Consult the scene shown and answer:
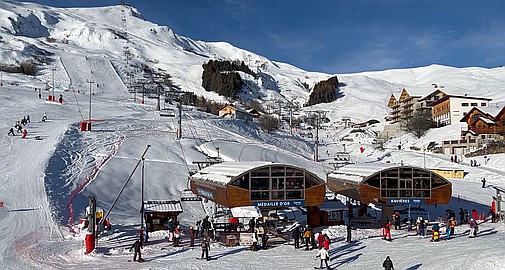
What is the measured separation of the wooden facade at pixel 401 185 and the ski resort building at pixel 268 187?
2.70 m

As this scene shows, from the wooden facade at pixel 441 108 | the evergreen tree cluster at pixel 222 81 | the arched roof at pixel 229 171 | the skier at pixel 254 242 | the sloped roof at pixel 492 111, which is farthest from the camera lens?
the evergreen tree cluster at pixel 222 81

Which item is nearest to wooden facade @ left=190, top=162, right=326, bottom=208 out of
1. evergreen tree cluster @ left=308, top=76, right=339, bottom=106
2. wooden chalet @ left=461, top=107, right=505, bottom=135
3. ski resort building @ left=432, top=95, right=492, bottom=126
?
wooden chalet @ left=461, top=107, right=505, bottom=135

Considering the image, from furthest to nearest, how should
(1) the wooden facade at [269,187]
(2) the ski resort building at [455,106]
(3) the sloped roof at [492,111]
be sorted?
(2) the ski resort building at [455,106]
(3) the sloped roof at [492,111]
(1) the wooden facade at [269,187]

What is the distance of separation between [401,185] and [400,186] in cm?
7

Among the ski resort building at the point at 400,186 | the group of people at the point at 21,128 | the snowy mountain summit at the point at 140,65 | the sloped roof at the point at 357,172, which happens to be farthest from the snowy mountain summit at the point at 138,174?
the snowy mountain summit at the point at 140,65

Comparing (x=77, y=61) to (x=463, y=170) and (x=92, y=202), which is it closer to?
(x=463, y=170)

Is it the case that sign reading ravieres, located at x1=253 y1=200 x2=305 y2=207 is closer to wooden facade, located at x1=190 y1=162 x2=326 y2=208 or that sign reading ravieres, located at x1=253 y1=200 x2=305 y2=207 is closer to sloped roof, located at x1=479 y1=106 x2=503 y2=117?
wooden facade, located at x1=190 y1=162 x2=326 y2=208

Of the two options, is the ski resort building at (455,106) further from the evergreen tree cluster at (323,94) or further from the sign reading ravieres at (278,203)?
the sign reading ravieres at (278,203)

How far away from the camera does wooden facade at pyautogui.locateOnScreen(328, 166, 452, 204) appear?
23562mm

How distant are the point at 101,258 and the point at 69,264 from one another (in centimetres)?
113

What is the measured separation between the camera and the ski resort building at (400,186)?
23.5 metres

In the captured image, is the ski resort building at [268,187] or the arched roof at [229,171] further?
the arched roof at [229,171]

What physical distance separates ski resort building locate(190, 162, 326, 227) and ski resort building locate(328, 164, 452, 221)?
273cm

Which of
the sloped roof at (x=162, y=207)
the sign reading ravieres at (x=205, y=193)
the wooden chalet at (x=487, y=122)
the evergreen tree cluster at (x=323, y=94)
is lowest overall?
the sloped roof at (x=162, y=207)
